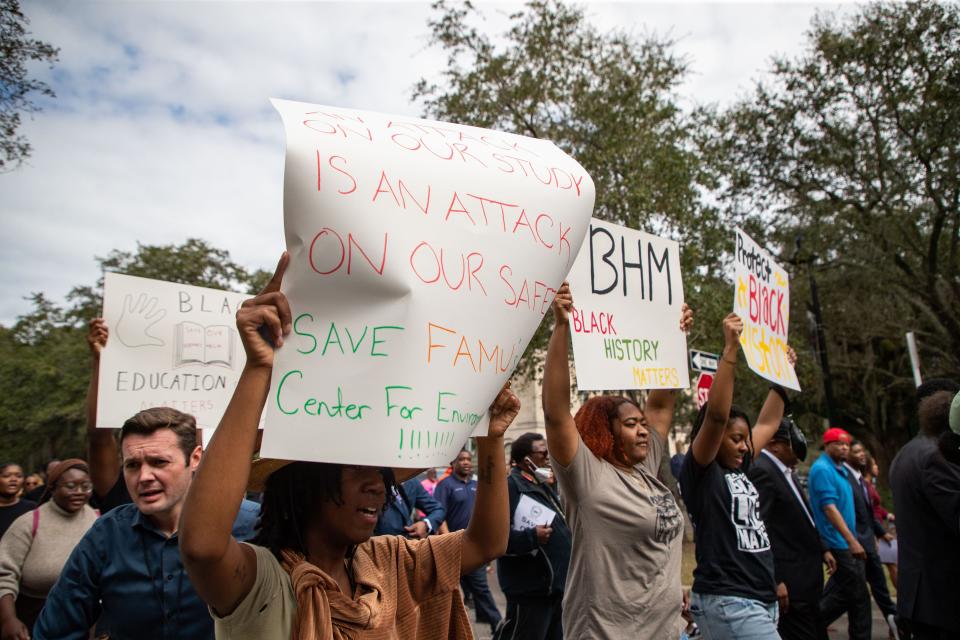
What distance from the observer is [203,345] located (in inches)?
195

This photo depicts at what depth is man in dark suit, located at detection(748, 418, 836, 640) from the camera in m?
4.98

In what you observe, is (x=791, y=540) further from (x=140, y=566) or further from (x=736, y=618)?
(x=140, y=566)

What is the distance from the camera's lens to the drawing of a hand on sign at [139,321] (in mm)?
4695

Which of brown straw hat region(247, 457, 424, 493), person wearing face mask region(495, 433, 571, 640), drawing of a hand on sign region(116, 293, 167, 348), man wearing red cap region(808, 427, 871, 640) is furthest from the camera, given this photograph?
man wearing red cap region(808, 427, 871, 640)

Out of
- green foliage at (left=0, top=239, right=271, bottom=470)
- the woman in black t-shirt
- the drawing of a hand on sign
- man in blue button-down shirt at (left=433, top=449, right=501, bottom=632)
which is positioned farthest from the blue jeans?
green foliage at (left=0, top=239, right=271, bottom=470)

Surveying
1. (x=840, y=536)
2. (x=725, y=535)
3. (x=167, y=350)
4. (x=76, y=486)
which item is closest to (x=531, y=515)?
(x=725, y=535)

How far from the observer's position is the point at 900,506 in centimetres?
409

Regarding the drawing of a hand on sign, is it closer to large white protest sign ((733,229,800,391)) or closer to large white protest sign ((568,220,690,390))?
large white protest sign ((568,220,690,390))

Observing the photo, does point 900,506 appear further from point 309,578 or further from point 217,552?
point 217,552

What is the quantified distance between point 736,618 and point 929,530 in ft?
3.37

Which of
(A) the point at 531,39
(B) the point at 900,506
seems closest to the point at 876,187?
(A) the point at 531,39

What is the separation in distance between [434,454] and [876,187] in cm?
1813

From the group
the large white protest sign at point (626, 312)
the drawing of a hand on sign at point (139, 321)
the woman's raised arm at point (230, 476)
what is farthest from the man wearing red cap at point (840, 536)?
the woman's raised arm at point (230, 476)

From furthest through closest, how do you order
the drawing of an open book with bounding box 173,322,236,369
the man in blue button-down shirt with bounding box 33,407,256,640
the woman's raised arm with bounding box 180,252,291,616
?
the drawing of an open book with bounding box 173,322,236,369, the man in blue button-down shirt with bounding box 33,407,256,640, the woman's raised arm with bounding box 180,252,291,616
